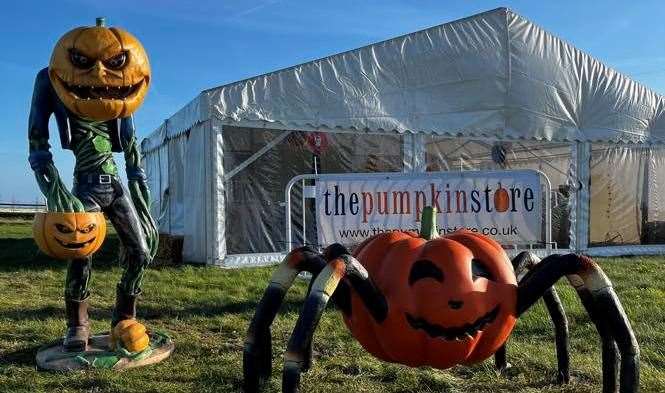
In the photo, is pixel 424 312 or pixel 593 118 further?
pixel 593 118

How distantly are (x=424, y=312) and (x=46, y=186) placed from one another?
2.44m

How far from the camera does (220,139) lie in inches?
368

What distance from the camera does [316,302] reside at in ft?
7.86

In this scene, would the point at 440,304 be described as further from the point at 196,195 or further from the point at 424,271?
the point at 196,195

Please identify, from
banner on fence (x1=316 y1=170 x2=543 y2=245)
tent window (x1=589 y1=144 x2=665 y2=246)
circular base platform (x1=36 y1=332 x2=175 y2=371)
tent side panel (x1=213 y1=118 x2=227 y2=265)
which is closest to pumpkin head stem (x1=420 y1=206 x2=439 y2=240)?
circular base platform (x1=36 y1=332 x2=175 y2=371)

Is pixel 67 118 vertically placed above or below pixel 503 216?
above

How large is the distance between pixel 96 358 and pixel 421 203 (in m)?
3.49

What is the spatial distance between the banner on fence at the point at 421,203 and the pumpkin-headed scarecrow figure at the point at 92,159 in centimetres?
234

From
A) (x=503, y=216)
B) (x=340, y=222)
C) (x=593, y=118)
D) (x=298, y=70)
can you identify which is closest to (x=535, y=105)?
(x=593, y=118)

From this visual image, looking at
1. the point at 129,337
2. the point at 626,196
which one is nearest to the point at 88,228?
the point at 129,337

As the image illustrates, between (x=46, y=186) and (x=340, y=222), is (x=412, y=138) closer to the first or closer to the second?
(x=340, y=222)

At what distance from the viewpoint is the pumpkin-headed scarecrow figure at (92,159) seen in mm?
→ 3721

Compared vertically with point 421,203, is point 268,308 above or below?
below

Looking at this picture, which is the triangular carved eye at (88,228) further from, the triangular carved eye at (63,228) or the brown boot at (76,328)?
the brown boot at (76,328)
